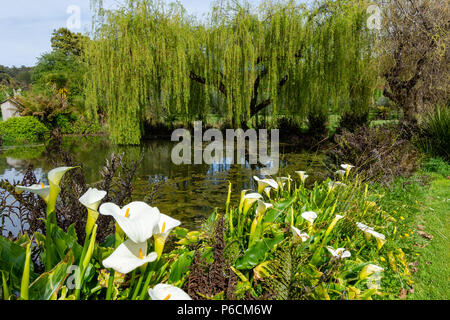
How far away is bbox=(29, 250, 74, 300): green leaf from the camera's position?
1.24m

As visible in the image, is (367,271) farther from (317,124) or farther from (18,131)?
(18,131)

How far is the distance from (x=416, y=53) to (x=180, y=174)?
6876 millimetres

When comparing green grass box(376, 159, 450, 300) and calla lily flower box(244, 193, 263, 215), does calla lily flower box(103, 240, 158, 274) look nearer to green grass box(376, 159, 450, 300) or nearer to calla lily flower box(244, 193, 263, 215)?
calla lily flower box(244, 193, 263, 215)

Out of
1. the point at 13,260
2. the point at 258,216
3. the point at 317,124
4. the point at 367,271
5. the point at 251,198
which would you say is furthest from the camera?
the point at 317,124

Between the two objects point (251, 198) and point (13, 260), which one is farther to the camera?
point (251, 198)

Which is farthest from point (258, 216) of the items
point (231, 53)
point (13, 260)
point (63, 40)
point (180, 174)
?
point (63, 40)

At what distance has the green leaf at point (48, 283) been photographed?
1.24 meters

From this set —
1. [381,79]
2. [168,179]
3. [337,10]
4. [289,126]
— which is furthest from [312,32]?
[168,179]

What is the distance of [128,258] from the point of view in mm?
1094

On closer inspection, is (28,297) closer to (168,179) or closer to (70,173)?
(70,173)

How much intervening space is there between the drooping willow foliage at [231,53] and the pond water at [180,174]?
210 centimetres

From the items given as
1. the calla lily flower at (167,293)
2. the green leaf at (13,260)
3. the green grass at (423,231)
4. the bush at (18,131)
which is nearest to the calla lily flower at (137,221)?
the calla lily flower at (167,293)

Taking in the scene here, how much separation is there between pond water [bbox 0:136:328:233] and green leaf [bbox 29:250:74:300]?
1556 millimetres

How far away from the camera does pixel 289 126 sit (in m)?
11.6
